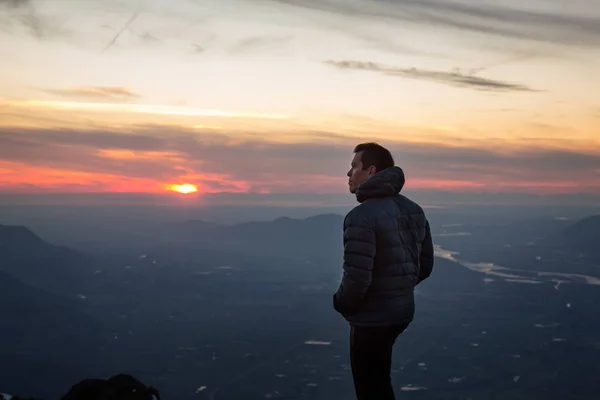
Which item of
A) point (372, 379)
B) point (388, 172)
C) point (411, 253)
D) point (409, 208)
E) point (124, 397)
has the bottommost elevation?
point (124, 397)

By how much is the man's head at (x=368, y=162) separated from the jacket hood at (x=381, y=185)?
0.82 feet

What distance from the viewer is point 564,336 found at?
197625 millimetres

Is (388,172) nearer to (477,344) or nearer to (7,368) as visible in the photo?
(7,368)

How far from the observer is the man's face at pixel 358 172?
6953 millimetres

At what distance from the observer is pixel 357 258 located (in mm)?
6215

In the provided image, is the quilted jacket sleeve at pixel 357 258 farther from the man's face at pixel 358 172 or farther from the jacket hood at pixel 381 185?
the man's face at pixel 358 172

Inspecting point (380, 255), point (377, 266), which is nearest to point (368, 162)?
point (380, 255)

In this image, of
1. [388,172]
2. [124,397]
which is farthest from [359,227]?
[124,397]

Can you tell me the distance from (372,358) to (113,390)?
442 centimetres

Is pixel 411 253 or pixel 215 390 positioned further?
pixel 215 390

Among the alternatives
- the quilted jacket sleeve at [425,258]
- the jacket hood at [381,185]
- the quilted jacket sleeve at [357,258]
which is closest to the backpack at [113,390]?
the quilted jacket sleeve at [357,258]

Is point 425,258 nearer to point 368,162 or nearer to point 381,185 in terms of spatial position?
point 381,185

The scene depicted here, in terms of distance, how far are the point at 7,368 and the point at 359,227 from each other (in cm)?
16898

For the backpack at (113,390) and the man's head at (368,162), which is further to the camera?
the backpack at (113,390)
